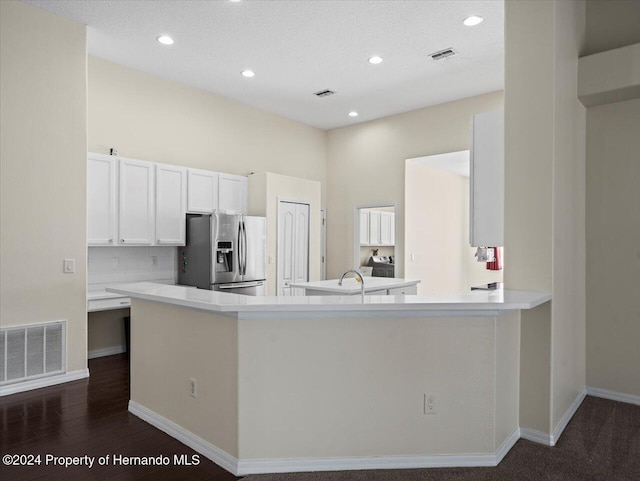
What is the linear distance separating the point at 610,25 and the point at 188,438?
4410mm

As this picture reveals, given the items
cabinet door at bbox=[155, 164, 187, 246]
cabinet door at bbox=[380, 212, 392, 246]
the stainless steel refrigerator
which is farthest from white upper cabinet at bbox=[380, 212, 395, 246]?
cabinet door at bbox=[155, 164, 187, 246]

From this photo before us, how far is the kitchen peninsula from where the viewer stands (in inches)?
92.7

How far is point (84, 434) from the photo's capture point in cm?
284

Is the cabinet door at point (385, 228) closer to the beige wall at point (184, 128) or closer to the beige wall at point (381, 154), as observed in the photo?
the beige wall at point (381, 154)

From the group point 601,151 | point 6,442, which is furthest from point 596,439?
point 6,442

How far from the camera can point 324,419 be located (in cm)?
240

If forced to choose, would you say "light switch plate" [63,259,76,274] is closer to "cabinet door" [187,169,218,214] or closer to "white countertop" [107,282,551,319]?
"cabinet door" [187,169,218,214]

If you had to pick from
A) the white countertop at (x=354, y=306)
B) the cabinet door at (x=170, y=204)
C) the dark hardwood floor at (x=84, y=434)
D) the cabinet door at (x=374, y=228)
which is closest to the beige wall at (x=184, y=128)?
the cabinet door at (x=170, y=204)

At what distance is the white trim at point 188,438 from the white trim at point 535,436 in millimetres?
1862

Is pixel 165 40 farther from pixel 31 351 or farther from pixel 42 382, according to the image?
pixel 42 382

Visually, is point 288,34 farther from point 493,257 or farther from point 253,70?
point 493,257

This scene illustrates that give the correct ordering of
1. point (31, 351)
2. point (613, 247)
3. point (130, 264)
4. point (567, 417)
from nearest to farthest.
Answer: point (567, 417) → point (613, 247) → point (31, 351) → point (130, 264)

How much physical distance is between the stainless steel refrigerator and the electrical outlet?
10.9ft

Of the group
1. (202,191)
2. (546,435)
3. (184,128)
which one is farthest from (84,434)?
(184,128)
